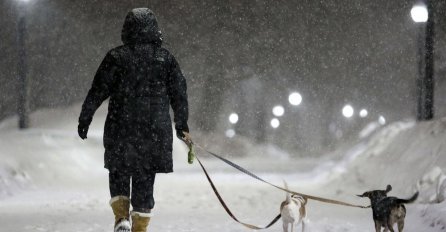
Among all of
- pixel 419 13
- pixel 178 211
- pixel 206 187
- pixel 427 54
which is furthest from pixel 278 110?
pixel 178 211

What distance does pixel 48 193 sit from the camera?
15.5 metres

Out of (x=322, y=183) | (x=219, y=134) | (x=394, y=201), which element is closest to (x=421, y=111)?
(x=322, y=183)

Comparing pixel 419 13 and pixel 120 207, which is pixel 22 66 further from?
pixel 120 207

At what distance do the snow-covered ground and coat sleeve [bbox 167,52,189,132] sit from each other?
124 inches

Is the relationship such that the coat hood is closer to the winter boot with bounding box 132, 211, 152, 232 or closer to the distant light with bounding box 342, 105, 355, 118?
the winter boot with bounding box 132, 211, 152, 232

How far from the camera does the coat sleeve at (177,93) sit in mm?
6730

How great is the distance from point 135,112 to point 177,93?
47 centimetres

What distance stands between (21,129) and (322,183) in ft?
34.8

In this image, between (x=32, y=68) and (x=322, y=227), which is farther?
(x=32, y=68)

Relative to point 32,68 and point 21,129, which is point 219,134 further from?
point 21,129

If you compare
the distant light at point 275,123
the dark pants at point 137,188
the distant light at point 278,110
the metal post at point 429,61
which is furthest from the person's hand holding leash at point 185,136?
the distant light at point 275,123

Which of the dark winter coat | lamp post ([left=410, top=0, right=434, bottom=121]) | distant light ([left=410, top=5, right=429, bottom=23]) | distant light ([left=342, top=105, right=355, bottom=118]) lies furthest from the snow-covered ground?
distant light ([left=342, top=105, right=355, bottom=118])

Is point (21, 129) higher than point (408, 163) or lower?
higher

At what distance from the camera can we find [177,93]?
678cm
